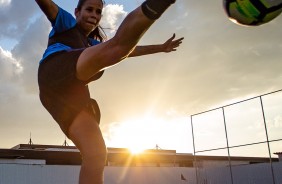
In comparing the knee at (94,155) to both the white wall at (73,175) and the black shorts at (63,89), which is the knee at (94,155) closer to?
the black shorts at (63,89)

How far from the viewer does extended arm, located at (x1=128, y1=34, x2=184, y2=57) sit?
3.24 meters

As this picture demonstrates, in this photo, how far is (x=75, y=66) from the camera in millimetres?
2391

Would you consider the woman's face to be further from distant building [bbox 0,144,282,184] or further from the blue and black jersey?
distant building [bbox 0,144,282,184]

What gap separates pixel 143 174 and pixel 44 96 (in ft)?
74.1

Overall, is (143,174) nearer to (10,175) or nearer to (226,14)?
(10,175)

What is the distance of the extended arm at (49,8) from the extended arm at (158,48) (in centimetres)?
77

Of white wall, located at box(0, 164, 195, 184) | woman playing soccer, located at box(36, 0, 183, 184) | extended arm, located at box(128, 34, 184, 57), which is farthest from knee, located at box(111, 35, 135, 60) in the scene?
white wall, located at box(0, 164, 195, 184)

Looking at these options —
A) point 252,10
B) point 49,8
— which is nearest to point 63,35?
point 49,8

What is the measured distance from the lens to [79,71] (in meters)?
2.39

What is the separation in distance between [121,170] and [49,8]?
73.0ft

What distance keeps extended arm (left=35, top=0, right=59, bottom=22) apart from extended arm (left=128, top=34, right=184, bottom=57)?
2.53 feet

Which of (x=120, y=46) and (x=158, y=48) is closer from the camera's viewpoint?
(x=120, y=46)

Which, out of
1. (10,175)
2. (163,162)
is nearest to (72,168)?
(10,175)

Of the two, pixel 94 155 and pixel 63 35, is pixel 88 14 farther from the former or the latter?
pixel 94 155
